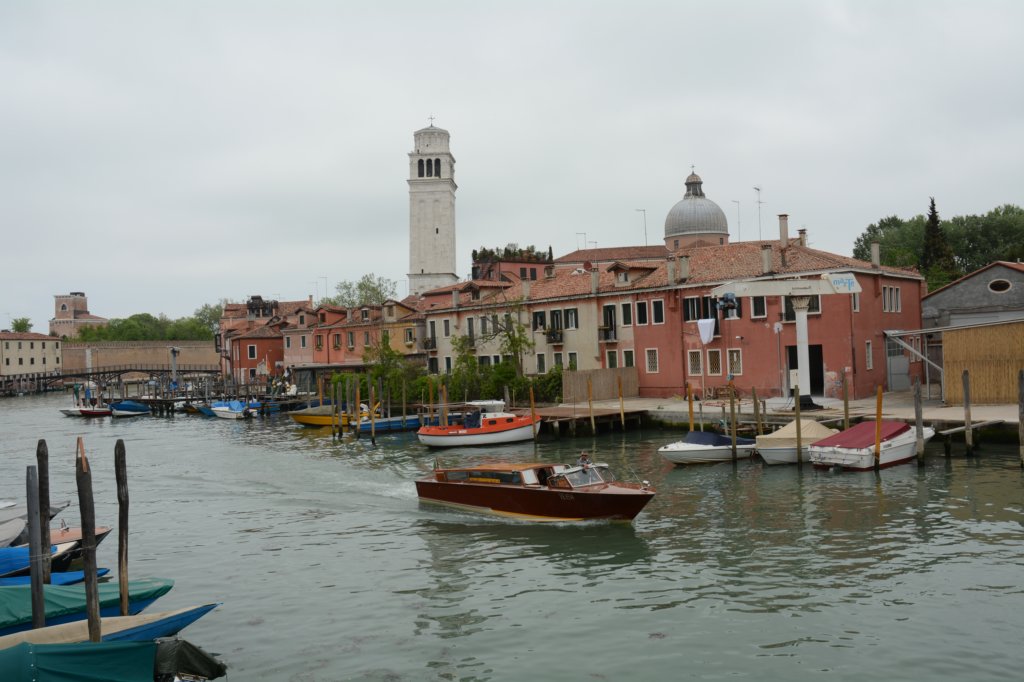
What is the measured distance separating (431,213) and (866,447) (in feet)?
233

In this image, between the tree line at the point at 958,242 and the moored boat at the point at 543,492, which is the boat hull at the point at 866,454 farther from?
the tree line at the point at 958,242

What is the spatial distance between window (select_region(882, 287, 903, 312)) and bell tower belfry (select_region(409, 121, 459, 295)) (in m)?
54.6

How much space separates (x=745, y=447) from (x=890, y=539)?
1151 centimetres

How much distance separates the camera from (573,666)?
1215 centimetres

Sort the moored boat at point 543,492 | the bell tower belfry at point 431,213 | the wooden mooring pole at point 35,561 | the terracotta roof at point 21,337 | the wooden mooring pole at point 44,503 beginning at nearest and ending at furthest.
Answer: the wooden mooring pole at point 35,561
the wooden mooring pole at point 44,503
the moored boat at point 543,492
the bell tower belfry at point 431,213
the terracotta roof at point 21,337

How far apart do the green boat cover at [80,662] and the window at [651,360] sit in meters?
36.7

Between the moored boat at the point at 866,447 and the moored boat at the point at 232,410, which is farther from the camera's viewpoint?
the moored boat at the point at 232,410

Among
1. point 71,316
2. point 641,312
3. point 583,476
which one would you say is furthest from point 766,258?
point 71,316

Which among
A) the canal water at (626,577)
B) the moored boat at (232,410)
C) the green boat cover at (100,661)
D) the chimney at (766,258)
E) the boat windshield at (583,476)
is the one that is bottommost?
the canal water at (626,577)

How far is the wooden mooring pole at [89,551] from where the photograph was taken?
10.9 metres

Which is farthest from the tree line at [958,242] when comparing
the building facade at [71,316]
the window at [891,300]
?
the building facade at [71,316]

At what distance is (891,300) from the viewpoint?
42656 millimetres

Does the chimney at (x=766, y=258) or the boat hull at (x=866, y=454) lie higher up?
the chimney at (x=766, y=258)

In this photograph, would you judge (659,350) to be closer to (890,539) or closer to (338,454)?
(338,454)
